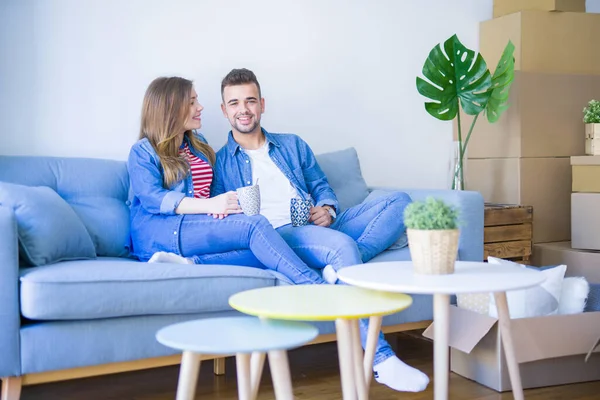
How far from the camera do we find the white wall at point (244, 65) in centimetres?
291

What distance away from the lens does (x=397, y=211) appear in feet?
9.07

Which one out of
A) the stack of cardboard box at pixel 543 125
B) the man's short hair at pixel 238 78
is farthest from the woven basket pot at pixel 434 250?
the stack of cardboard box at pixel 543 125

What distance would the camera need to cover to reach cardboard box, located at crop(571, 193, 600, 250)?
3.38 metres

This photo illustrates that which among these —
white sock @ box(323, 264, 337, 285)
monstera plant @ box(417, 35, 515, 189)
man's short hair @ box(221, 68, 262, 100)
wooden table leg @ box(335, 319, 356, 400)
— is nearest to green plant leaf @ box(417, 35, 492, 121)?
monstera plant @ box(417, 35, 515, 189)

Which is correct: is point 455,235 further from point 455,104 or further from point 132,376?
point 455,104

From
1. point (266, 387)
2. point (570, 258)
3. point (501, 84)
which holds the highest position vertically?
point (501, 84)

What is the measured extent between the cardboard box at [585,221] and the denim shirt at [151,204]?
178cm

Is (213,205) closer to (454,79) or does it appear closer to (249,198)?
→ (249,198)

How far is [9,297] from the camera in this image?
6.76 ft

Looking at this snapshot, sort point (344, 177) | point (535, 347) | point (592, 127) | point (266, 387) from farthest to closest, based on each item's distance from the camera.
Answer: point (592, 127) < point (344, 177) < point (266, 387) < point (535, 347)

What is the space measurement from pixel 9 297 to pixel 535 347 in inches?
61.0

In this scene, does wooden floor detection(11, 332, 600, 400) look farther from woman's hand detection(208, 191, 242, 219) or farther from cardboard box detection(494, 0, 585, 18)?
cardboard box detection(494, 0, 585, 18)

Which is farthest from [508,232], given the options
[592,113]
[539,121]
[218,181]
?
[218,181]

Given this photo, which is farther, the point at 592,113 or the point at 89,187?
the point at 592,113
